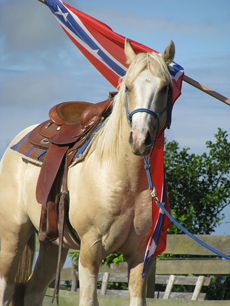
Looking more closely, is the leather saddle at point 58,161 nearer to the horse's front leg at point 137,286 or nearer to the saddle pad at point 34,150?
the saddle pad at point 34,150

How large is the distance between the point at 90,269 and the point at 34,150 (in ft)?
4.59

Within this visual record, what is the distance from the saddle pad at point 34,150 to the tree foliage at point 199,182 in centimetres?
392

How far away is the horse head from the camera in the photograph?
117 inches

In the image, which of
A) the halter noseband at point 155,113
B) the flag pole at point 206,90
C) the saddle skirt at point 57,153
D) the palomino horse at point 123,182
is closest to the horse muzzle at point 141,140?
the palomino horse at point 123,182

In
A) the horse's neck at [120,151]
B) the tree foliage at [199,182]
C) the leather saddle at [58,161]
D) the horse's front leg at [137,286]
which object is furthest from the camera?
the tree foliage at [199,182]

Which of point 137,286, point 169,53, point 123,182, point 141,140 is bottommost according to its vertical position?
point 137,286

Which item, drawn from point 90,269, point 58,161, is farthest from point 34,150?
point 90,269

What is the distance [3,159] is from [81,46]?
141 centimetres

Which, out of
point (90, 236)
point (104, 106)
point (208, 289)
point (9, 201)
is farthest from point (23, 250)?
point (208, 289)

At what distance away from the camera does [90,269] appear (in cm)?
340

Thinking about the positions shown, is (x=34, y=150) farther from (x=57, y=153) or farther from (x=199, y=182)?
(x=199, y=182)

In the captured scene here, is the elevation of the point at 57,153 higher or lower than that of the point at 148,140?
higher

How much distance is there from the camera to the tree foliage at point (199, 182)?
795 cm

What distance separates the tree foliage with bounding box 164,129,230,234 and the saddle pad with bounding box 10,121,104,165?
12.9ft
